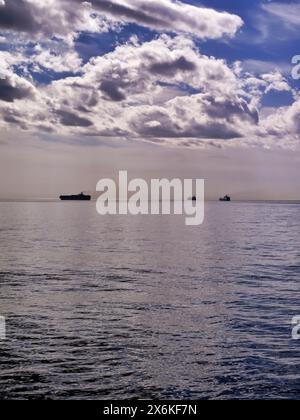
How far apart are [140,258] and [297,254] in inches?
708

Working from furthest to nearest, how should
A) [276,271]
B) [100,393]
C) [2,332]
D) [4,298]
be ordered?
[276,271] → [4,298] → [2,332] → [100,393]

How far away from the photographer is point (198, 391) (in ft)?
52.7

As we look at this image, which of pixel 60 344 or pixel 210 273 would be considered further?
pixel 210 273

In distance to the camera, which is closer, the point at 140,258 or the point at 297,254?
the point at 140,258

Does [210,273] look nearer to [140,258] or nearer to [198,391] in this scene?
[140,258]

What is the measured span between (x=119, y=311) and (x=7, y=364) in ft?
31.4

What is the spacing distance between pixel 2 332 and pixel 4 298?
776 cm

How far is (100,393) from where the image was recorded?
52.0 ft
